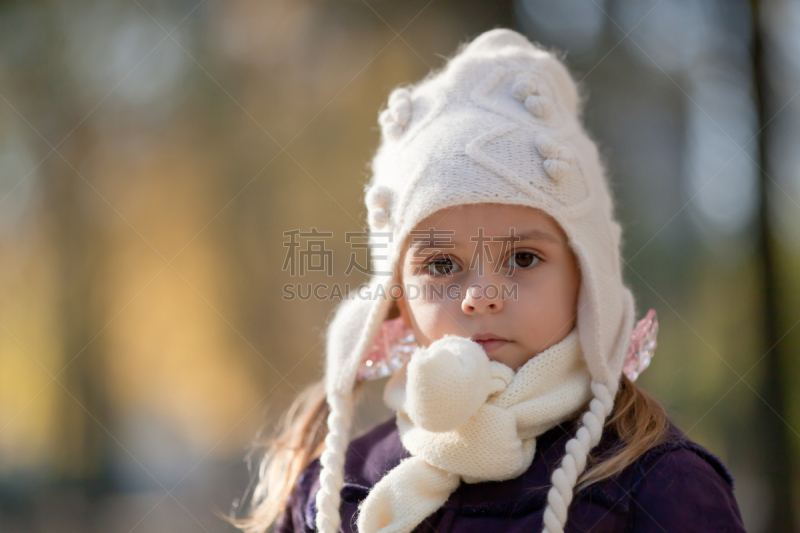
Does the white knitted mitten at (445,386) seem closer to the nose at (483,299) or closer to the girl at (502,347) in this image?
the girl at (502,347)

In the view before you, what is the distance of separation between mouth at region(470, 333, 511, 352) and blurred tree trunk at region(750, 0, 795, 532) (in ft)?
5.80

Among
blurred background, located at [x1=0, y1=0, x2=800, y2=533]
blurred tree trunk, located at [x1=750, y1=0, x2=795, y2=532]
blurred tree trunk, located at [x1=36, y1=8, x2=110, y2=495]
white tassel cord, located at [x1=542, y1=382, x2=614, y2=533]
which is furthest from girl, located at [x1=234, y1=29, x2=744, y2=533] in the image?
blurred tree trunk, located at [x1=36, y1=8, x2=110, y2=495]

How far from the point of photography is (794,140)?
2.27 metres

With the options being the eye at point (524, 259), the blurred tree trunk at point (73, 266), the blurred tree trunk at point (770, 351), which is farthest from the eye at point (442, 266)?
the blurred tree trunk at point (73, 266)

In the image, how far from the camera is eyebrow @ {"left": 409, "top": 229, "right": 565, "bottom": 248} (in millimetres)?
1188

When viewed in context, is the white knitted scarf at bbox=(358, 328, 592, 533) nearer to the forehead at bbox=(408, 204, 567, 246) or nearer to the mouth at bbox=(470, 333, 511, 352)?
the mouth at bbox=(470, 333, 511, 352)

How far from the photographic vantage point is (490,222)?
119 centimetres

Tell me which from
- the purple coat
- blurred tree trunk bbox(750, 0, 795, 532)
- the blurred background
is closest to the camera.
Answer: the purple coat

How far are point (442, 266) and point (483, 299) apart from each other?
15cm

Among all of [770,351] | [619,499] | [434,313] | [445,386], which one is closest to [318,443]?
[434,313]

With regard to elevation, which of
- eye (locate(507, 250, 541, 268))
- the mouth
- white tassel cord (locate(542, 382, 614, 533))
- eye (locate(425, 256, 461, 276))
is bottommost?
white tassel cord (locate(542, 382, 614, 533))

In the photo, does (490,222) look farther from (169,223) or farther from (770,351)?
(169,223)

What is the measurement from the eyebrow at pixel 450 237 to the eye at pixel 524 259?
0.03 meters

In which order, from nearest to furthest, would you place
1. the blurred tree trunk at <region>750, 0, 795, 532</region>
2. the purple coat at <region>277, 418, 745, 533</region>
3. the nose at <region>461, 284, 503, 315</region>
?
1. the purple coat at <region>277, 418, 745, 533</region>
2. the nose at <region>461, 284, 503, 315</region>
3. the blurred tree trunk at <region>750, 0, 795, 532</region>
